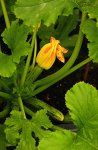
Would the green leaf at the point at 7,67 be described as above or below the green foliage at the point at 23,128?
above

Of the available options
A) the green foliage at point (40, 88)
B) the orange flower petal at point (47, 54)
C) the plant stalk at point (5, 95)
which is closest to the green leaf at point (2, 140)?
the green foliage at point (40, 88)

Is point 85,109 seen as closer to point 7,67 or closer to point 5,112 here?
point 7,67

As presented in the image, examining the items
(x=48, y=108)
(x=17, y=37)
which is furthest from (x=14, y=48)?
(x=48, y=108)

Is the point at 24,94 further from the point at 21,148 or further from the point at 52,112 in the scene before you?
the point at 21,148

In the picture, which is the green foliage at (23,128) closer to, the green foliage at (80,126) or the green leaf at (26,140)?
the green leaf at (26,140)

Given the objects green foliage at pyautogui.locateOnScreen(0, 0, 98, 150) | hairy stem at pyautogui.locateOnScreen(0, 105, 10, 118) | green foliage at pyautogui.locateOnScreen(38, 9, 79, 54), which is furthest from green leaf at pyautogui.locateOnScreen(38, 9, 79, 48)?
hairy stem at pyautogui.locateOnScreen(0, 105, 10, 118)

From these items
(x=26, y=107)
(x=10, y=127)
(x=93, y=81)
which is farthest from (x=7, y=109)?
(x=93, y=81)
